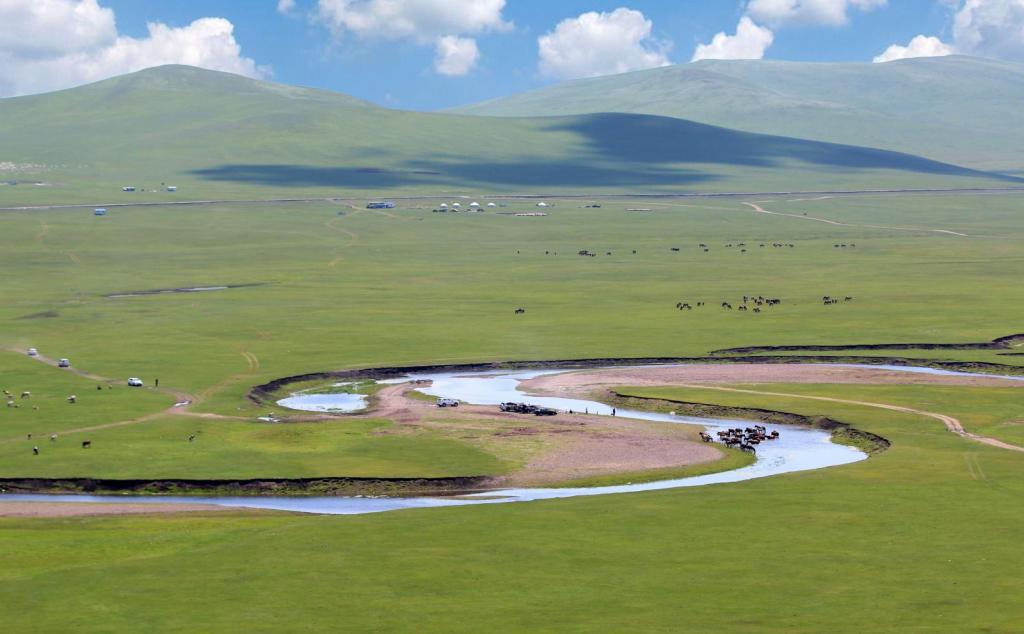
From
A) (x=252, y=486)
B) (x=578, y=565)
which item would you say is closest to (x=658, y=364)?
(x=252, y=486)

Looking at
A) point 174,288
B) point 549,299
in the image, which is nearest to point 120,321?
point 174,288

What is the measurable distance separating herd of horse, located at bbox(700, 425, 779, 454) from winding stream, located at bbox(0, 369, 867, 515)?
2.00ft

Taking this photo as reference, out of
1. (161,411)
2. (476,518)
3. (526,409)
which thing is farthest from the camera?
(526,409)

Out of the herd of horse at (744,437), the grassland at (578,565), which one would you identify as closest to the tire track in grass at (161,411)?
the grassland at (578,565)

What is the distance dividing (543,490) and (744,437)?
55.7 feet

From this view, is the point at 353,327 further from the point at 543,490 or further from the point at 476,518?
the point at 476,518

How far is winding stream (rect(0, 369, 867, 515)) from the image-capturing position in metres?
71.4

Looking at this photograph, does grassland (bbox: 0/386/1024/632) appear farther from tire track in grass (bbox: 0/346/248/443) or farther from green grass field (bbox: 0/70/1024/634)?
tire track in grass (bbox: 0/346/248/443)

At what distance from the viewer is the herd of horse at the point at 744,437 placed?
84.1 metres

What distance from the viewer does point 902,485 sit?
2749 inches

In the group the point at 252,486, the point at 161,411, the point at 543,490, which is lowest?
the point at 252,486

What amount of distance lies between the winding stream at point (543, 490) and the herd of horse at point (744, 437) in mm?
610

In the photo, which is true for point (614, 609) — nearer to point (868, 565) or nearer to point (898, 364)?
point (868, 565)

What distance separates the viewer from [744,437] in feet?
282
